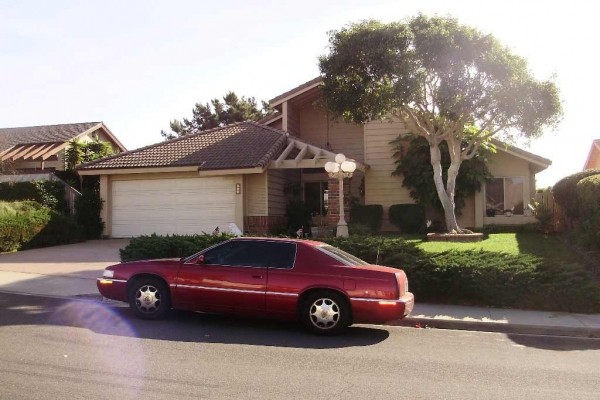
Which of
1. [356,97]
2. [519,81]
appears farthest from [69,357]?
[519,81]

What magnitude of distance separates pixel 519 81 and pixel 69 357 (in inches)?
572

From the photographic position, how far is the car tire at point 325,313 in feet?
24.7

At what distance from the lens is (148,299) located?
8.20m

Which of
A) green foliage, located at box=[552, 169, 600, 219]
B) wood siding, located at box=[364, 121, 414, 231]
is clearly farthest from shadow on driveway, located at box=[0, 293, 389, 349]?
wood siding, located at box=[364, 121, 414, 231]

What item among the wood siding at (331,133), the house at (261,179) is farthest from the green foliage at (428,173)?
the wood siding at (331,133)

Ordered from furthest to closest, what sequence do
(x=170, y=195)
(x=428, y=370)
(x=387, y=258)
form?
1. (x=170, y=195)
2. (x=387, y=258)
3. (x=428, y=370)

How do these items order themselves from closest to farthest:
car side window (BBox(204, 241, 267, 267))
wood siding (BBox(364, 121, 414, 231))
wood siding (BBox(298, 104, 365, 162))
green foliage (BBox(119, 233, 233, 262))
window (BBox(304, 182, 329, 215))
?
car side window (BBox(204, 241, 267, 267)) < green foliage (BBox(119, 233, 233, 262)) < wood siding (BBox(364, 121, 414, 231)) < window (BBox(304, 182, 329, 215)) < wood siding (BBox(298, 104, 365, 162))

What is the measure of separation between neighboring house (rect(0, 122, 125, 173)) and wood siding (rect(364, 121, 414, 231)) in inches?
677

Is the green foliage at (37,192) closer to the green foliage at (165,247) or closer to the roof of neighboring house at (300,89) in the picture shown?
the roof of neighboring house at (300,89)

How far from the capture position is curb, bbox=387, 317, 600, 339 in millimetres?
8128

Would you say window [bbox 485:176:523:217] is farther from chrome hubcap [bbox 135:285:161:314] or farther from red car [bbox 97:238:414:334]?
chrome hubcap [bbox 135:285:161:314]

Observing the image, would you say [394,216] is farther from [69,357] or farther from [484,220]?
[69,357]

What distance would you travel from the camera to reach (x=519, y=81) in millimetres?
16219

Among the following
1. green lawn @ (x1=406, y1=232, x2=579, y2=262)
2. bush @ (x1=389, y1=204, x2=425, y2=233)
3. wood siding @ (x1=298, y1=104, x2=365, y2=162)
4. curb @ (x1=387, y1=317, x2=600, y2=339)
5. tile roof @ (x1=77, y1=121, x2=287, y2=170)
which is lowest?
curb @ (x1=387, y1=317, x2=600, y2=339)
